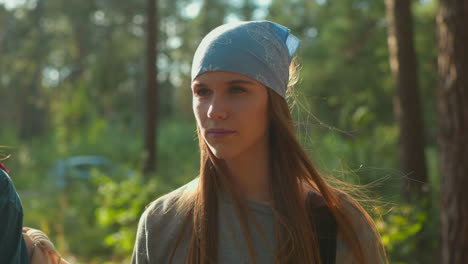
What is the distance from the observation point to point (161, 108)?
32781 millimetres

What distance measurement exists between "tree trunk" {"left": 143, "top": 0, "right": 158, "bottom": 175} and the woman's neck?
22.7 feet

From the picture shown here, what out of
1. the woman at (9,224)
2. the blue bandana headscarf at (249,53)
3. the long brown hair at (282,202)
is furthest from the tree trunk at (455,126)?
the woman at (9,224)

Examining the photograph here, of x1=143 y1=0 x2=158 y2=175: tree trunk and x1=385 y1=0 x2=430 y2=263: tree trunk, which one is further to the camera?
x1=143 y1=0 x2=158 y2=175: tree trunk

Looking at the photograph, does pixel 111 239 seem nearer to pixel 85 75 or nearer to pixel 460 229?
pixel 460 229

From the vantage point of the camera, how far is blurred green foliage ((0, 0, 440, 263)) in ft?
17.9

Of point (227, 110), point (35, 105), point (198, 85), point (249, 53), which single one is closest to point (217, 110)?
point (227, 110)

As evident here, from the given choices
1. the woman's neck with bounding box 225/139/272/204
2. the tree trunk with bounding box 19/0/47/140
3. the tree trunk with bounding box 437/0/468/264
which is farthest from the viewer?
the tree trunk with bounding box 19/0/47/140

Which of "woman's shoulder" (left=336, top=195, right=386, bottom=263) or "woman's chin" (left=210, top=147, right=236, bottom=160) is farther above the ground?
"woman's chin" (left=210, top=147, right=236, bottom=160)

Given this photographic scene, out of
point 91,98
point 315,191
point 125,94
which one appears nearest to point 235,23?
point 315,191

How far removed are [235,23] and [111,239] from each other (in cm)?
435

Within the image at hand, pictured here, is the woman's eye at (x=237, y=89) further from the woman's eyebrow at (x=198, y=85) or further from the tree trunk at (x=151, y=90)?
the tree trunk at (x=151, y=90)

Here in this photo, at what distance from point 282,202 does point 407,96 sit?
4902 mm

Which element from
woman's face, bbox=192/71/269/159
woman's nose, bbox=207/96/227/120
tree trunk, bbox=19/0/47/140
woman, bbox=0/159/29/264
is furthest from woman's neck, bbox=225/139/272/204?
tree trunk, bbox=19/0/47/140

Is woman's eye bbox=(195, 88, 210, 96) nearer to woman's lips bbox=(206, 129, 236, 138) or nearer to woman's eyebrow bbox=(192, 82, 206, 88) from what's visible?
woman's eyebrow bbox=(192, 82, 206, 88)
